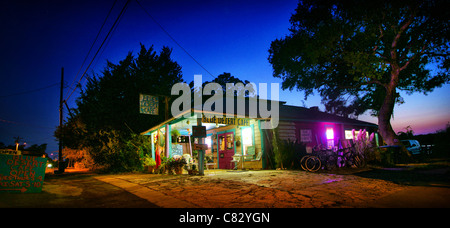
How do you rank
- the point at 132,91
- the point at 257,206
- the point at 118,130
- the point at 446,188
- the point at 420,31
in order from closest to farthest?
1. the point at 257,206
2. the point at 446,188
3. the point at 420,31
4. the point at 118,130
5. the point at 132,91

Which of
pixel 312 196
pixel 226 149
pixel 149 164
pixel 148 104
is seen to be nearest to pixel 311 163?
pixel 312 196

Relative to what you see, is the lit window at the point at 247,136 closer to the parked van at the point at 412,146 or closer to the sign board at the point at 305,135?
the sign board at the point at 305,135

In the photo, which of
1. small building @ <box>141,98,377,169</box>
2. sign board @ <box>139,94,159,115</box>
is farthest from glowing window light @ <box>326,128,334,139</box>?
sign board @ <box>139,94,159,115</box>

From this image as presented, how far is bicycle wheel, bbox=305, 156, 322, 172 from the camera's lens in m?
9.57

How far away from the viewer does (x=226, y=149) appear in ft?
47.0

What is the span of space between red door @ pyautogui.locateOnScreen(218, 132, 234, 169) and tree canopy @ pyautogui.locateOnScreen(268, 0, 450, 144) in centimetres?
929

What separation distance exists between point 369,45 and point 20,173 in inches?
804

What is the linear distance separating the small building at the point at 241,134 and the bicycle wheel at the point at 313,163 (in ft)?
6.18

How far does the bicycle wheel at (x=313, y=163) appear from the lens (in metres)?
9.57

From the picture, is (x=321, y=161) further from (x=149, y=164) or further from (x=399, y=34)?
(x=399, y=34)

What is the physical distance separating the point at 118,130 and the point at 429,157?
75.2 ft

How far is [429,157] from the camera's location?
54.2 feet
